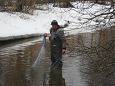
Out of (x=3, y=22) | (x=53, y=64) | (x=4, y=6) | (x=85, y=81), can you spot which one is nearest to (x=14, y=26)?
(x=3, y=22)

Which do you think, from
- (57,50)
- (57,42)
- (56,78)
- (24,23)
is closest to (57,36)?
(57,42)

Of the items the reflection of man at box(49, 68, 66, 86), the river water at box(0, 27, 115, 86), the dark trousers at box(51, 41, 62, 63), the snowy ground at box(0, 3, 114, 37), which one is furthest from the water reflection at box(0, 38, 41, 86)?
the snowy ground at box(0, 3, 114, 37)

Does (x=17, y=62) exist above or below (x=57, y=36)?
below

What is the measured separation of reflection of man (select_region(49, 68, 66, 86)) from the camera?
12000 mm

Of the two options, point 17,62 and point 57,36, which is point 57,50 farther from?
point 17,62

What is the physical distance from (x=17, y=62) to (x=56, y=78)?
3.55 meters

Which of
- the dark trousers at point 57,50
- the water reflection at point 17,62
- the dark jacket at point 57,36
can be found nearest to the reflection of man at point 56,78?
the dark trousers at point 57,50

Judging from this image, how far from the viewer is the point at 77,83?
11922 mm

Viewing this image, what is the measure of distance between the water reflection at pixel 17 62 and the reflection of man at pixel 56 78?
66 centimetres

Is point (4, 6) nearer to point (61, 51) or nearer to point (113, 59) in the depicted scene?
point (61, 51)

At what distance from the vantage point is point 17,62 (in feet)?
52.4

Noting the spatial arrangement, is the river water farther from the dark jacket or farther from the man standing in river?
the dark jacket

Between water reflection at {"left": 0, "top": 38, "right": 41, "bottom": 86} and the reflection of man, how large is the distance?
661 mm

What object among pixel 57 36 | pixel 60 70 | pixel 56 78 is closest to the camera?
pixel 56 78
